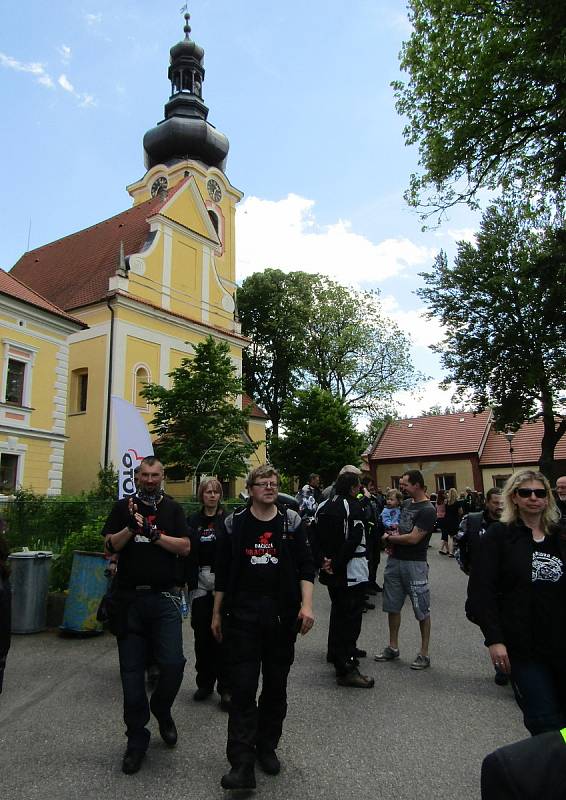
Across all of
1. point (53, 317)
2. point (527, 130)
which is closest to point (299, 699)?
point (527, 130)

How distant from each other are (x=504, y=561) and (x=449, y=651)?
412cm

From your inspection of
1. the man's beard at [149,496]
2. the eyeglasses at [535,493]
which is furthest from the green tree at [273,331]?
the eyeglasses at [535,493]

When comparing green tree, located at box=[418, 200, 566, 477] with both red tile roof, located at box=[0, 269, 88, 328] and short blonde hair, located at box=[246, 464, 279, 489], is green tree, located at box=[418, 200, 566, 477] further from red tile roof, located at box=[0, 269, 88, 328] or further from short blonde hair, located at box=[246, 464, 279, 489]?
short blonde hair, located at box=[246, 464, 279, 489]

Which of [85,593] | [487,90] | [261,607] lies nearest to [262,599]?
[261,607]

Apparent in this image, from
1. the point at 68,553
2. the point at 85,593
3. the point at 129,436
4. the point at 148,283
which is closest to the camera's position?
the point at 85,593

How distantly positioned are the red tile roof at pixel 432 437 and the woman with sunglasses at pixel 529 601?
37544 mm

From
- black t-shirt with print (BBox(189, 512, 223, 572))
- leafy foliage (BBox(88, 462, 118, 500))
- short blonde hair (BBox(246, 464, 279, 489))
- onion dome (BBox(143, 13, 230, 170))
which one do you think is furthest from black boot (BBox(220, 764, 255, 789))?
onion dome (BBox(143, 13, 230, 170))

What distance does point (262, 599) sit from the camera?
3732 millimetres

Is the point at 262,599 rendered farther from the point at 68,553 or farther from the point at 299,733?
the point at 68,553

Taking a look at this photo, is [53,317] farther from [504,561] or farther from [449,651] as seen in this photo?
[504,561]

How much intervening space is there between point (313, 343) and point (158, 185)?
588 inches

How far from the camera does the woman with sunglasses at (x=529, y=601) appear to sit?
284 cm

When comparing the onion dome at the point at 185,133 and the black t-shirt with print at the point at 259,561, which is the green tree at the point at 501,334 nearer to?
the onion dome at the point at 185,133

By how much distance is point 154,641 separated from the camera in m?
4.05
